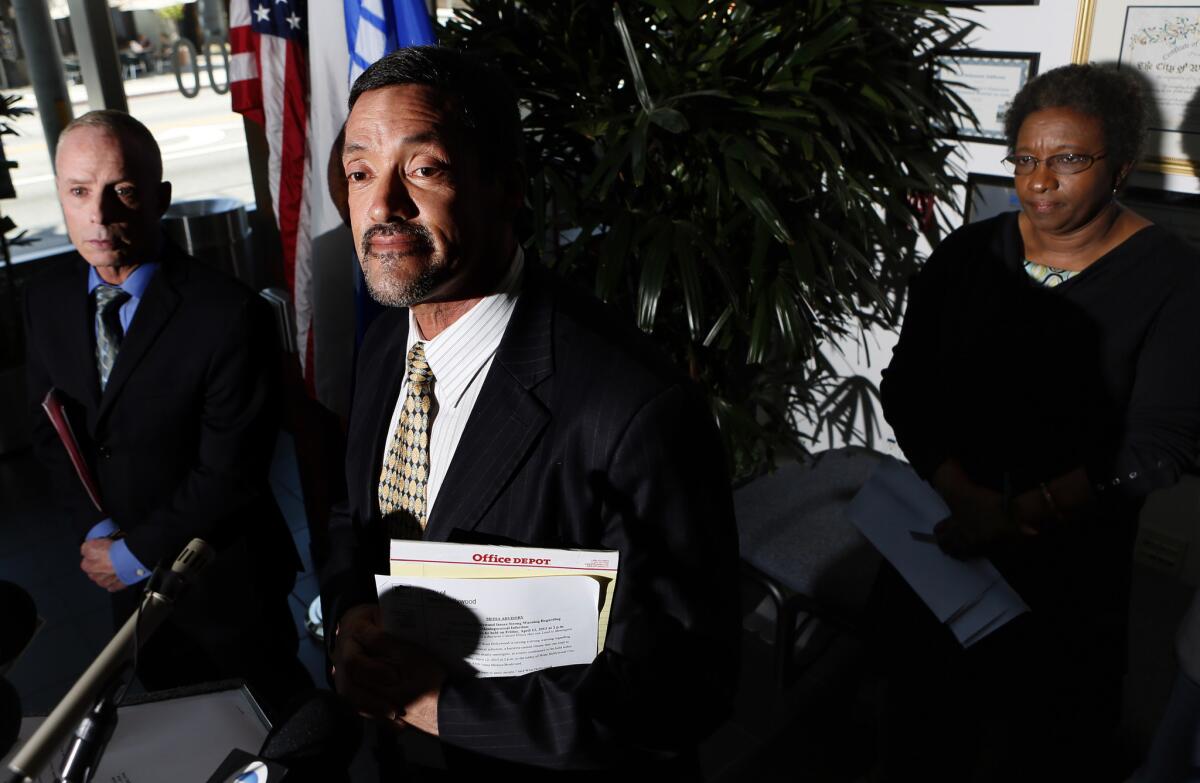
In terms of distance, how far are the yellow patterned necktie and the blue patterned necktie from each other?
3.28ft

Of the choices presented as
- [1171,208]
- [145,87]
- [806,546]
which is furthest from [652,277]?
[145,87]

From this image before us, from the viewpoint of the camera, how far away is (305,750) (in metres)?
0.69

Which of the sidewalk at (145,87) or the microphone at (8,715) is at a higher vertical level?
the sidewalk at (145,87)

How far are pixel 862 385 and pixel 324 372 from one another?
6.25 feet

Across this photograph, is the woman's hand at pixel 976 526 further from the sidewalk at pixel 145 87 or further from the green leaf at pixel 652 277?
the sidewalk at pixel 145 87

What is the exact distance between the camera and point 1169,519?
2541 millimetres

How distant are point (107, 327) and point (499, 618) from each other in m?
1.37

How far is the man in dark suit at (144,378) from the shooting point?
5.98 feet

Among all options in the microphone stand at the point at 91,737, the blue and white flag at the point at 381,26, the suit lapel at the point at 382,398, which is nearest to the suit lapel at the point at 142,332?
the suit lapel at the point at 382,398

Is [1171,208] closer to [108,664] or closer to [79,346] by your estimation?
[108,664]

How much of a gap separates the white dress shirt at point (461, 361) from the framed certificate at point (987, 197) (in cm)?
202

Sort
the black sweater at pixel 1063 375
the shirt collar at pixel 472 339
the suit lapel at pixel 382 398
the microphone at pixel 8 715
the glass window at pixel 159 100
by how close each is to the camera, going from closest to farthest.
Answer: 1. the microphone at pixel 8 715
2. the shirt collar at pixel 472 339
3. the suit lapel at pixel 382 398
4. the black sweater at pixel 1063 375
5. the glass window at pixel 159 100

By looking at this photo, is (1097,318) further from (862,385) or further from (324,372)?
(324,372)

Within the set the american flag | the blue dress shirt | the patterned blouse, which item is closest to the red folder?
the blue dress shirt
